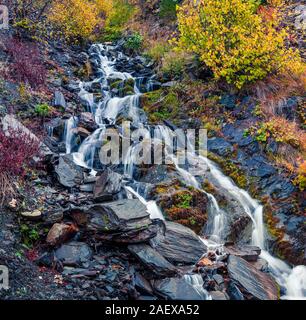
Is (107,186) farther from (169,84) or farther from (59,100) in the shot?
(169,84)

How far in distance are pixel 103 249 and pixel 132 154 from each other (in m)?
4.17

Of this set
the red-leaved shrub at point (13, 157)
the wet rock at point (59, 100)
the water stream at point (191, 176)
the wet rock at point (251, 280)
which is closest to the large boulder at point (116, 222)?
the water stream at point (191, 176)

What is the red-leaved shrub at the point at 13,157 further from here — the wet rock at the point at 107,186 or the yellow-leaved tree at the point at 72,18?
the yellow-leaved tree at the point at 72,18

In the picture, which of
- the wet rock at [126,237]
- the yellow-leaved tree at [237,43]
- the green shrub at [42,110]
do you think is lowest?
the wet rock at [126,237]

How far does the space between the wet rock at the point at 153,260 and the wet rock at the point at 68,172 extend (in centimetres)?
298

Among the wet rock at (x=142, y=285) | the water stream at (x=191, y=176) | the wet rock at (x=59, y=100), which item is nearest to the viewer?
the wet rock at (x=142, y=285)

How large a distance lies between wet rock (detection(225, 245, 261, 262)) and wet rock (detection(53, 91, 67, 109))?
8.06 metres

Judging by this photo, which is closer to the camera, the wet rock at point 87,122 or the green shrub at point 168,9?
the wet rock at point 87,122

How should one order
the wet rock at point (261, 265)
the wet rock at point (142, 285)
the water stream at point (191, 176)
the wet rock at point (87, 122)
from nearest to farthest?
1. the wet rock at point (142, 285)
2. the wet rock at point (261, 265)
3. the water stream at point (191, 176)
4. the wet rock at point (87, 122)

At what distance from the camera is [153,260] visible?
7219 mm

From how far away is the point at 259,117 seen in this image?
12.2 meters

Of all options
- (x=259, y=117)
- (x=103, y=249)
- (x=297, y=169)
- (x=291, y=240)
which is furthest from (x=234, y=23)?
(x=103, y=249)

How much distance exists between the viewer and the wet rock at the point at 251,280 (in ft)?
24.2

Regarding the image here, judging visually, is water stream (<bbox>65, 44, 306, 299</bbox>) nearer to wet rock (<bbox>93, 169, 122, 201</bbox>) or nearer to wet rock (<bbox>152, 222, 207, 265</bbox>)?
wet rock (<bbox>93, 169, 122, 201</bbox>)
